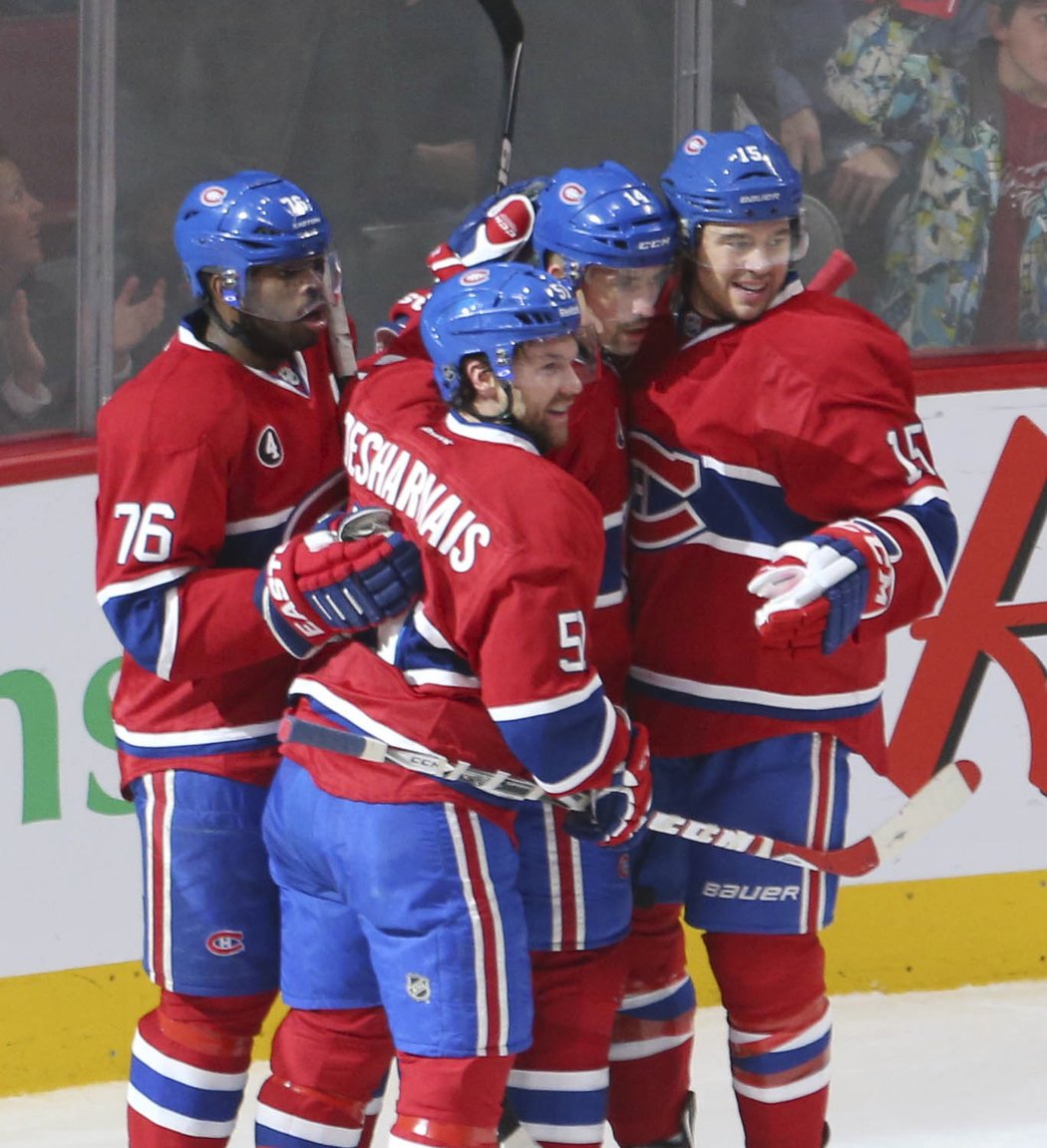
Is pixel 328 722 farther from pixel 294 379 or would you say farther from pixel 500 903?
pixel 294 379

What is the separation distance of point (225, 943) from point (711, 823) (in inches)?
24.7

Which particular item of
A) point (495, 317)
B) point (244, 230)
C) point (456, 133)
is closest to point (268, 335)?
point (244, 230)

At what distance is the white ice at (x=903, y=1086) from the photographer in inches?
133

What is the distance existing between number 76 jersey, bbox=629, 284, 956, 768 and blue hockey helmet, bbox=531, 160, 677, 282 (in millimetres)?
158

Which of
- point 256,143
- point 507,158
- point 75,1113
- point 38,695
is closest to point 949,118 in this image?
point 507,158

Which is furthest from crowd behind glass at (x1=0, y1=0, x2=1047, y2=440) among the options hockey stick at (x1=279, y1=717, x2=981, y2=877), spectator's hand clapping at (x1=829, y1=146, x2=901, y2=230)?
hockey stick at (x1=279, y1=717, x2=981, y2=877)

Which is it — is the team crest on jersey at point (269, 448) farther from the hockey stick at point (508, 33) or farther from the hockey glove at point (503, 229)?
the hockey stick at point (508, 33)

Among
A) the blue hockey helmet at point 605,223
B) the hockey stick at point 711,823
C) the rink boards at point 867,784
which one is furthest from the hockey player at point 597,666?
the rink boards at point 867,784

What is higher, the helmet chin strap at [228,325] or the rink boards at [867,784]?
the helmet chin strap at [228,325]

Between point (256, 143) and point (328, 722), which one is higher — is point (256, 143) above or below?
above

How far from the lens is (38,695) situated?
139 inches

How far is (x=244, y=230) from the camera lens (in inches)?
104

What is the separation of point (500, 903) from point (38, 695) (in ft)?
4.32

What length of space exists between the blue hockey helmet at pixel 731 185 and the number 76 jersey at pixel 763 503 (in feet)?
0.40
